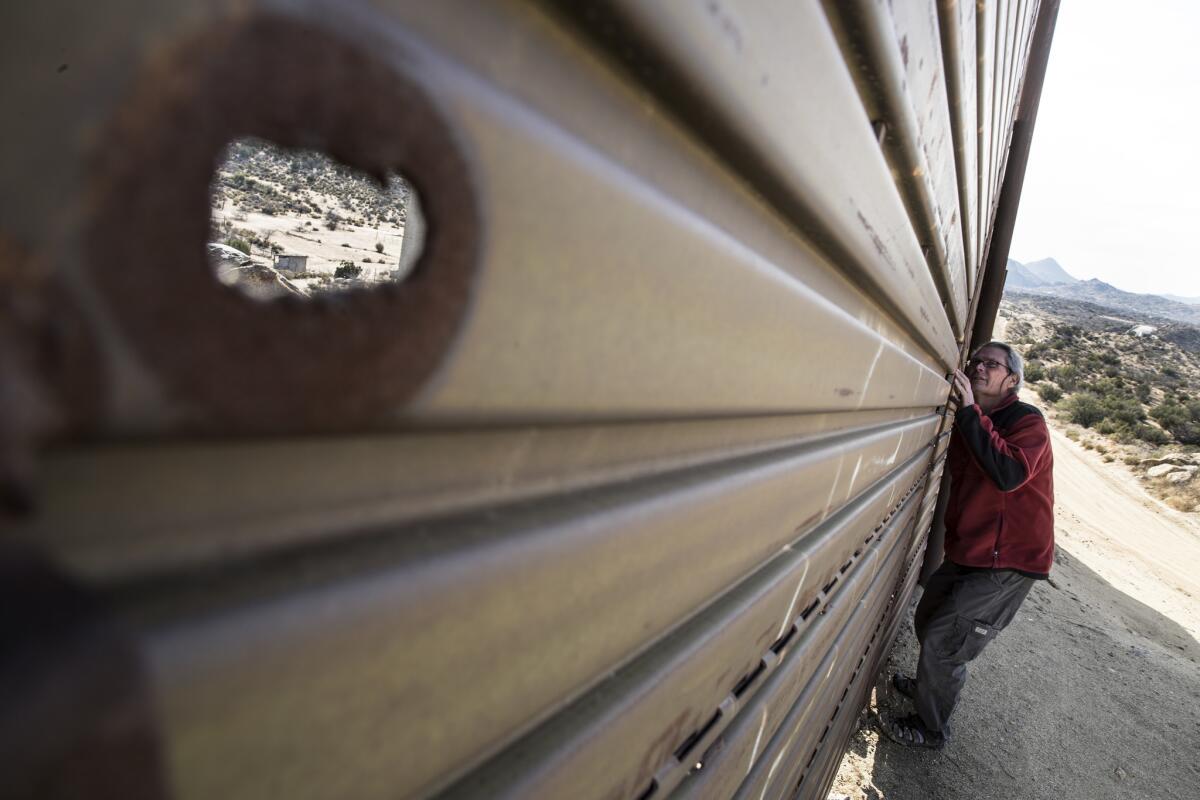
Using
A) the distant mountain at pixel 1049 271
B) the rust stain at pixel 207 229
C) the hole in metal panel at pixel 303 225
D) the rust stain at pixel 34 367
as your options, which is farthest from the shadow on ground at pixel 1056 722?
the distant mountain at pixel 1049 271

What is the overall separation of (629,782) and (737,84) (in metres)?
0.99

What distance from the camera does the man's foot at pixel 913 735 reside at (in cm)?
455

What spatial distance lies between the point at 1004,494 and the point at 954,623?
991 millimetres

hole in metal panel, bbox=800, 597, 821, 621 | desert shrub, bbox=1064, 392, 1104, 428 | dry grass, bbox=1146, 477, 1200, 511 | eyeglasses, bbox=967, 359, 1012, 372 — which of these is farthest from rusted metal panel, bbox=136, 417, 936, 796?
desert shrub, bbox=1064, 392, 1104, 428

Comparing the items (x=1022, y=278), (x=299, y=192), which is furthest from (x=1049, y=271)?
(x=299, y=192)

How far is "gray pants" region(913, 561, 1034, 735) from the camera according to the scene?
427cm

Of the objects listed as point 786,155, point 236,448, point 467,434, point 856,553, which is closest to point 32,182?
point 236,448

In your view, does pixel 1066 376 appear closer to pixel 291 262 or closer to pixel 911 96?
pixel 291 262

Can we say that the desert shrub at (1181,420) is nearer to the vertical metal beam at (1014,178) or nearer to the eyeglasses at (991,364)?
the vertical metal beam at (1014,178)

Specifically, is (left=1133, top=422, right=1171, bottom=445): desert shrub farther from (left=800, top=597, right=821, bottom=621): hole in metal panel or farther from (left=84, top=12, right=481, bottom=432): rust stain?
(left=84, top=12, right=481, bottom=432): rust stain

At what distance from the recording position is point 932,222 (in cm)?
222

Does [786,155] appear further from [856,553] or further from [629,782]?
[856,553]

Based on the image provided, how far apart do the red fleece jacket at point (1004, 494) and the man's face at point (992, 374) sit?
100mm

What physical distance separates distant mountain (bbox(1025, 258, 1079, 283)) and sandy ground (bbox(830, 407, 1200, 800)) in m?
203
